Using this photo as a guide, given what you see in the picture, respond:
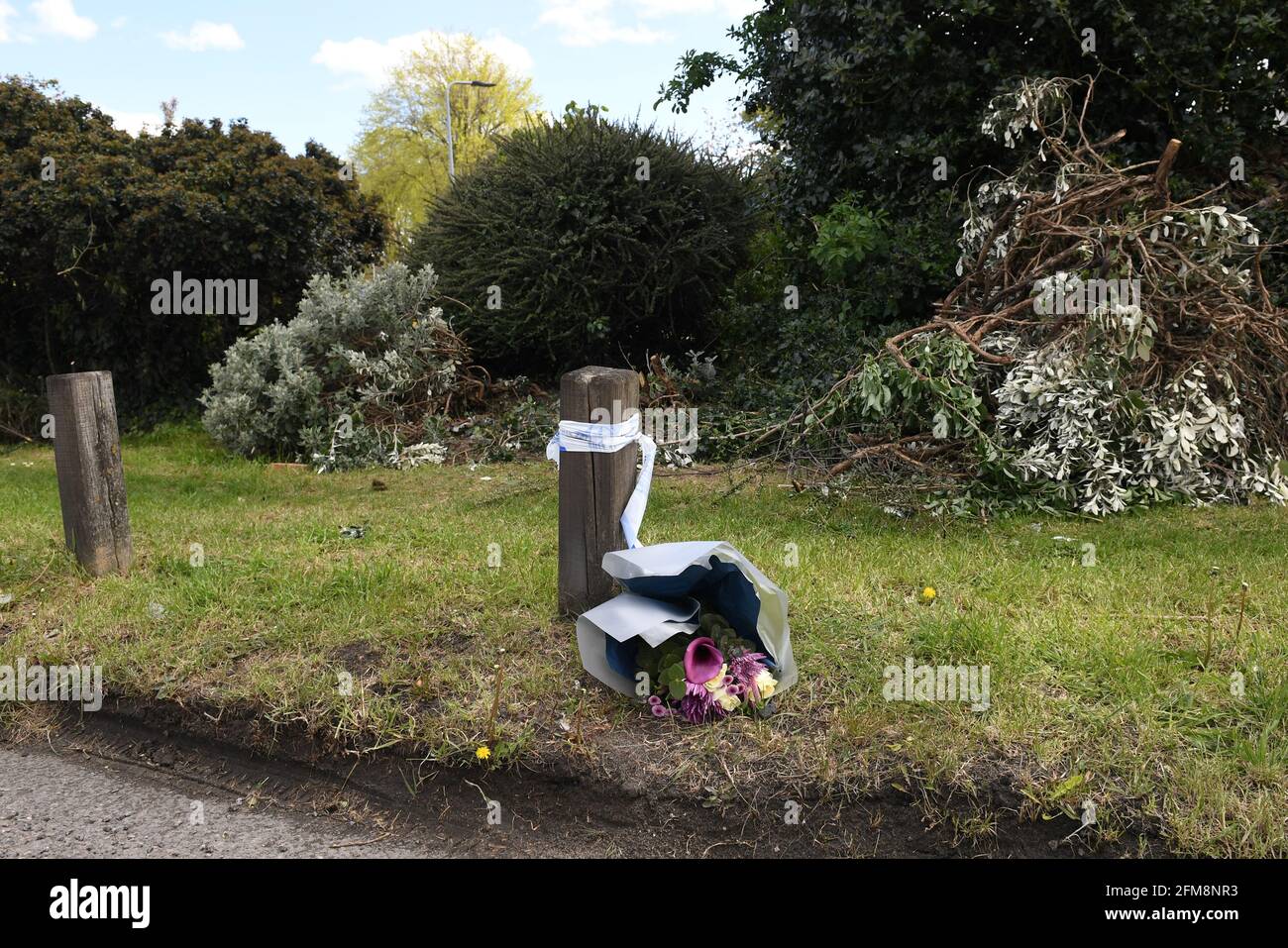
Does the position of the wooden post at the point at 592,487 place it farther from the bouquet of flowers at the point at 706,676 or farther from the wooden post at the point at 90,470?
the wooden post at the point at 90,470

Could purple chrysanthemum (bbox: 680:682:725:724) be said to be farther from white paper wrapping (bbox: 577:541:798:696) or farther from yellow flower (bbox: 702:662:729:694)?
white paper wrapping (bbox: 577:541:798:696)

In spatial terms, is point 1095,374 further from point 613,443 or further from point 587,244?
point 587,244

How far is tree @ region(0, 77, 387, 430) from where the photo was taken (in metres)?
11.4

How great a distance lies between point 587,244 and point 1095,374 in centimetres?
594

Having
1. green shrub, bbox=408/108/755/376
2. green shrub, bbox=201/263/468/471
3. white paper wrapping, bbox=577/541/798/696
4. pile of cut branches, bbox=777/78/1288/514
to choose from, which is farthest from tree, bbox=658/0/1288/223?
white paper wrapping, bbox=577/541/798/696

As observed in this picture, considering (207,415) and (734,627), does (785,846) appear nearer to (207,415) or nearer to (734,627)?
(734,627)

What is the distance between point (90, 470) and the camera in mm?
5074

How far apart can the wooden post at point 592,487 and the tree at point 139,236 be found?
891cm

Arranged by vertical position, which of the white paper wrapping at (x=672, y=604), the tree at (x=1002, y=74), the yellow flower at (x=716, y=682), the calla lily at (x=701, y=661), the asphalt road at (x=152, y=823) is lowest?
the asphalt road at (x=152, y=823)

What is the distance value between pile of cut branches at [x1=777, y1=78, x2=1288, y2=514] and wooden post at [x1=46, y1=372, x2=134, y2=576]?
3849 millimetres

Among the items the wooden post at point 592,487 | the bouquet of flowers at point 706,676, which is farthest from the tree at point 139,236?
the bouquet of flowers at point 706,676

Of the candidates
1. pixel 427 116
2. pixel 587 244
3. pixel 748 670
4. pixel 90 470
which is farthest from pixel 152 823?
pixel 427 116

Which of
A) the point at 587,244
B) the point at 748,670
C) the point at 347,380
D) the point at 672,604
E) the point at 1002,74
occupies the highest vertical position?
the point at 1002,74

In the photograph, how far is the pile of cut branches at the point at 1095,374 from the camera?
640 centimetres
